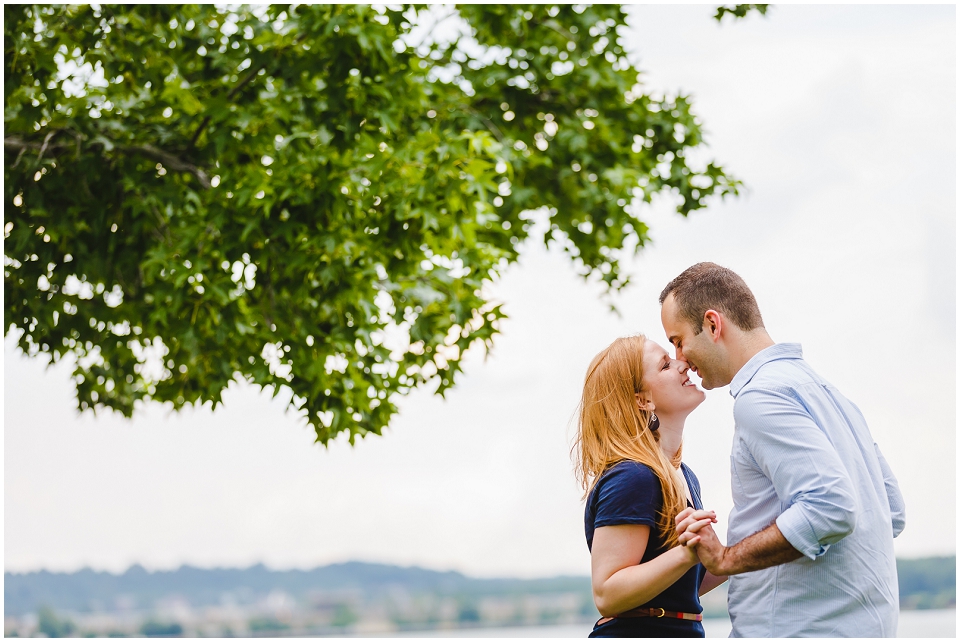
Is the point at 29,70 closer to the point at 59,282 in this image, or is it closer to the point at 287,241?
the point at 59,282

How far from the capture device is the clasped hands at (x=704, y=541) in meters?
2.33

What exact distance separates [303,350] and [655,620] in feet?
13.2

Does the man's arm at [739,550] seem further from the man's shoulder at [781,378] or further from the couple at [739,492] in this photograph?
the man's shoulder at [781,378]

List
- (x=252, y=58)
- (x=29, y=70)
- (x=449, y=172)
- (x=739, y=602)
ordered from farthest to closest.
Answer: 1. (x=29, y=70)
2. (x=252, y=58)
3. (x=449, y=172)
4. (x=739, y=602)

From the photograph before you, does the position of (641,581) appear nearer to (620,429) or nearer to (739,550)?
(739,550)

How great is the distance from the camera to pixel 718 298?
101 inches

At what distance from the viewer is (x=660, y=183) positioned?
8.58m

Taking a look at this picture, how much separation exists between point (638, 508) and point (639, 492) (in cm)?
5

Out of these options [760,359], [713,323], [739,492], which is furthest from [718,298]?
[739,492]

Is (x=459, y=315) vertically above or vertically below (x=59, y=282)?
below

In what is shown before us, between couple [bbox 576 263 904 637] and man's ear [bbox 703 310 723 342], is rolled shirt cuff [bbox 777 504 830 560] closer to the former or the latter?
couple [bbox 576 263 904 637]

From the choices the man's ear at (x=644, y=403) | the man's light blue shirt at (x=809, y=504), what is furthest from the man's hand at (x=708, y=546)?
the man's ear at (x=644, y=403)

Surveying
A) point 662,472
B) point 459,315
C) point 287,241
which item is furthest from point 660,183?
point 662,472

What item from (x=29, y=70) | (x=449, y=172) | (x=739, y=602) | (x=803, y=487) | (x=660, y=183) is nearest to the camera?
(x=803, y=487)
